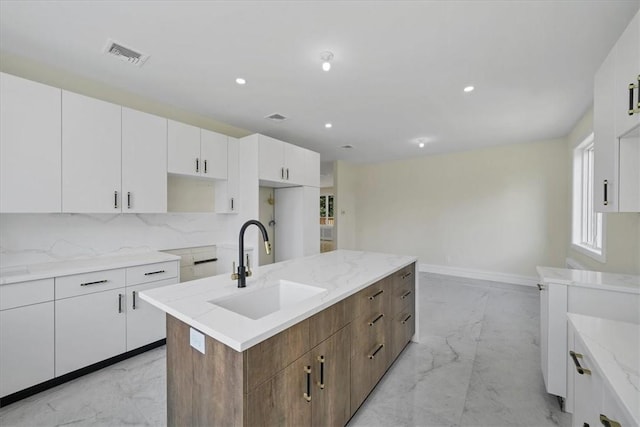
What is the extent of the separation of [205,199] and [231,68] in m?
1.80

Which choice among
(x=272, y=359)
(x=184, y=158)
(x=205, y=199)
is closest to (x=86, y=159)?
(x=184, y=158)

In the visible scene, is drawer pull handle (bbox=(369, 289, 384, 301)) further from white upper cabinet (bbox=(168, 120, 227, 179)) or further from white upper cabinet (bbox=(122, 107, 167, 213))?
Answer: white upper cabinet (bbox=(168, 120, 227, 179))

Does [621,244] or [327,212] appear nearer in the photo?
[621,244]

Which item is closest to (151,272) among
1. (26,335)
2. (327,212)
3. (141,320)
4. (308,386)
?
→ (141,320)

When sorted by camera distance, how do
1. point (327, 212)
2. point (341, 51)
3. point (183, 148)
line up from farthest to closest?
point (327, 212) → point (183, 148) → point (341, 51)

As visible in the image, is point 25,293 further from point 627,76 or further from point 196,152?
point 627,76

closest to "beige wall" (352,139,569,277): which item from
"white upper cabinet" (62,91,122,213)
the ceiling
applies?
the ceiling

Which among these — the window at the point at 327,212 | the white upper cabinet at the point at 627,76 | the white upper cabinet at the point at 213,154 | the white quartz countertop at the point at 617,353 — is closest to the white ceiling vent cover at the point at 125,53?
the white upper cabinet at the point at 213,154

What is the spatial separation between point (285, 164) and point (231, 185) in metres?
0.82

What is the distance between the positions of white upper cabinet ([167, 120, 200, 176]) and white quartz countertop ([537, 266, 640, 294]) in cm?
345

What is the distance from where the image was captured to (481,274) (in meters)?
5.23

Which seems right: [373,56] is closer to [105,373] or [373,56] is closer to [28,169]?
[28,169]

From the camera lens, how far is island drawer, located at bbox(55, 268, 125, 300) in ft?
6.70

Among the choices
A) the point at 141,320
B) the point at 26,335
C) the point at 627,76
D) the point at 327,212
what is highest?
the point at 627,76
